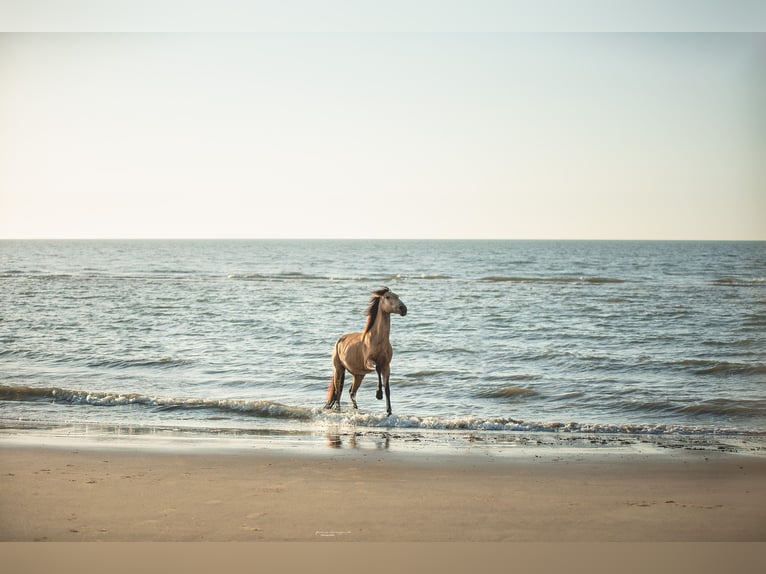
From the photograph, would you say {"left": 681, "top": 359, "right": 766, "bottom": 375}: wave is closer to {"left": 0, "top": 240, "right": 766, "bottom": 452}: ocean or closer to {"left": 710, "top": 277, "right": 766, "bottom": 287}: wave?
{"left": 0, "top": 240, "right": 766, "bottom": 452}: ocean

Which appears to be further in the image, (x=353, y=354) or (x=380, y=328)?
(x=353, y=354)

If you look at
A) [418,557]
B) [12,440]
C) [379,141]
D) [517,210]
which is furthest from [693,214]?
[12,440]

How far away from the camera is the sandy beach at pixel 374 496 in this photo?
448cm

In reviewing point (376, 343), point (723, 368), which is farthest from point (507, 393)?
point (723, 368)

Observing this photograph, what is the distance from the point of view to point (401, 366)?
13.4 metres

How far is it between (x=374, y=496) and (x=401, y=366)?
807 cm

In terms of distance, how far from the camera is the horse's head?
771 cm

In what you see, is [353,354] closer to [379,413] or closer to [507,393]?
[379,413]

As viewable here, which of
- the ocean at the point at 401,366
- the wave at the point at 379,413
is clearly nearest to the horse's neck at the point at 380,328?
the ocean at the point at 401,366

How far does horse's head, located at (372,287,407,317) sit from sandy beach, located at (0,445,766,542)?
1.49m

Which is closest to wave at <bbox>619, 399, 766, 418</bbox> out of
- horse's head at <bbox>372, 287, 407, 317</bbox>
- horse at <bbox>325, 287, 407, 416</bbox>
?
horse at <bbox>325, 287, 407, 416</bbox>

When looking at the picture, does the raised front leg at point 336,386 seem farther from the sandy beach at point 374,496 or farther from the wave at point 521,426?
the sandy beach at point 374,496

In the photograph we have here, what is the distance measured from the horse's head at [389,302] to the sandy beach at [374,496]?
1.49 m

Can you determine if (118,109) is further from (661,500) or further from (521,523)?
(661,500)
